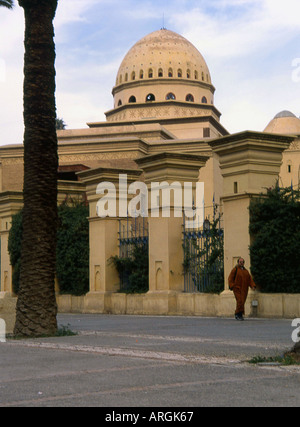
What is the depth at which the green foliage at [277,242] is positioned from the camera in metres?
15.2

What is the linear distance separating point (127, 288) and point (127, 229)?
5.33 feet

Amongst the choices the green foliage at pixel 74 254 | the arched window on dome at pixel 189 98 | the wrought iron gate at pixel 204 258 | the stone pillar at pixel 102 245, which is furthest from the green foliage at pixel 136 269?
the arched window on dome at pixel 189 98

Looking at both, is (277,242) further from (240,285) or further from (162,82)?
(162,82)

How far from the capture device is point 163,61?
55.2 metres

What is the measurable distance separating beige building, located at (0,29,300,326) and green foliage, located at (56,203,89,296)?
477 millimetres

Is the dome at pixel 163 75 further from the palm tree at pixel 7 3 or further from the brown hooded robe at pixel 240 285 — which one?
the brown hooded robe at pixel 240 285

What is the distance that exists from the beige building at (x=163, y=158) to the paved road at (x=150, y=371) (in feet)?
16.3

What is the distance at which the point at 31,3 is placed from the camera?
12523 millimetres

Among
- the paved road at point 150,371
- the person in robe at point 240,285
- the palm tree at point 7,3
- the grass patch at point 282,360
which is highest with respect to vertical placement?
the palm tree at point 7,3

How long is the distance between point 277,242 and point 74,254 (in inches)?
311

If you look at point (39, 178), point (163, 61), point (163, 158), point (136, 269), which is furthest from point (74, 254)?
point (163, 61)

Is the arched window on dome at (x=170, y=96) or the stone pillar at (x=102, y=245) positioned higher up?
the arched window on dome at (x=170, y=96)

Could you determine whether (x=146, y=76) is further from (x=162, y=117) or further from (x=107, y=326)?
(x=107, y=326)

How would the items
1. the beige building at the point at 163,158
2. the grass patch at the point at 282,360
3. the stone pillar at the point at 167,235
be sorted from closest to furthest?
the grass patch at the point at 282,360
the beige building at the point at 163,158
the stone pillar at the point at 167,235
